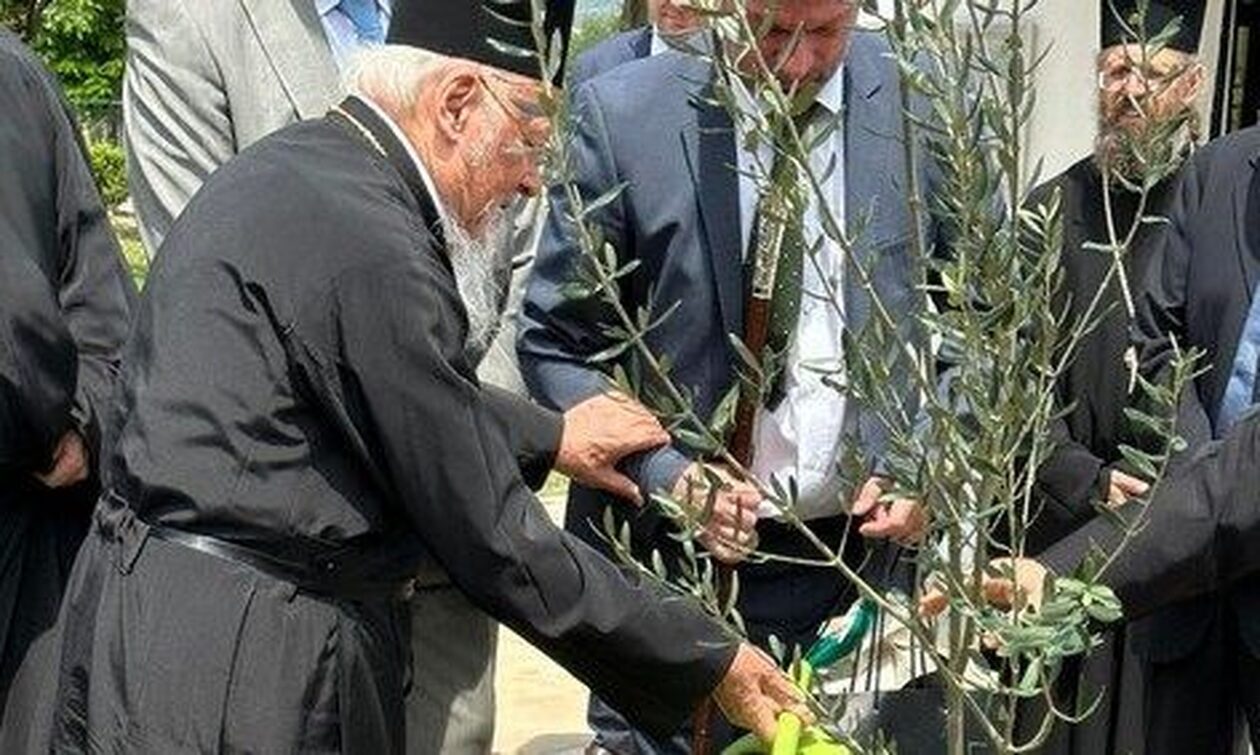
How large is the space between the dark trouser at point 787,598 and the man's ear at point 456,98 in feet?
3.56

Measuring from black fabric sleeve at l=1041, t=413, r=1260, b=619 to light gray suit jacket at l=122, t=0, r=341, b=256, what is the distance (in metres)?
1.66

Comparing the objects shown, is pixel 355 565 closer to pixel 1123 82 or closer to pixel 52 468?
pixel 52 468

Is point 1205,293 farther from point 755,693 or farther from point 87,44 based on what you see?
point 87,44

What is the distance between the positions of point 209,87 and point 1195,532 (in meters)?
1.92

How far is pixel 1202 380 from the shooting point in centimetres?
436

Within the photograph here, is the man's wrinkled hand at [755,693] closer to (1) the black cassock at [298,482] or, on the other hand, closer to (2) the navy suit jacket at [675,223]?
(1) the black cassock at [298,482]

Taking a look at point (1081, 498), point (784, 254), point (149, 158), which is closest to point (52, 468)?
point (149, 158)

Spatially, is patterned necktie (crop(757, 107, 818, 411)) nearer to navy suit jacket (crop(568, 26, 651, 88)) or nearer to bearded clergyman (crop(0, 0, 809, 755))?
bearded clergyman (crop(0, 0, 809, 755))

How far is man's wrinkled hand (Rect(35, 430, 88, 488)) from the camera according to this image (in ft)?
12.5

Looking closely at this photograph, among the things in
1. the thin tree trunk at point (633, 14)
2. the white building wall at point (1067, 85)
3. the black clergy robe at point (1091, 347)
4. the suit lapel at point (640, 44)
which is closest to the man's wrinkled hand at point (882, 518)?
the black clergy robe at point (1091, 347)

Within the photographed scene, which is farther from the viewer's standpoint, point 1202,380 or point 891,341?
point 1202,380

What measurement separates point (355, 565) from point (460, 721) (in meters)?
1.16

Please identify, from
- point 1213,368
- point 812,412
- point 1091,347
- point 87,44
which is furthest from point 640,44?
point 87,44

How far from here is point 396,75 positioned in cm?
317
